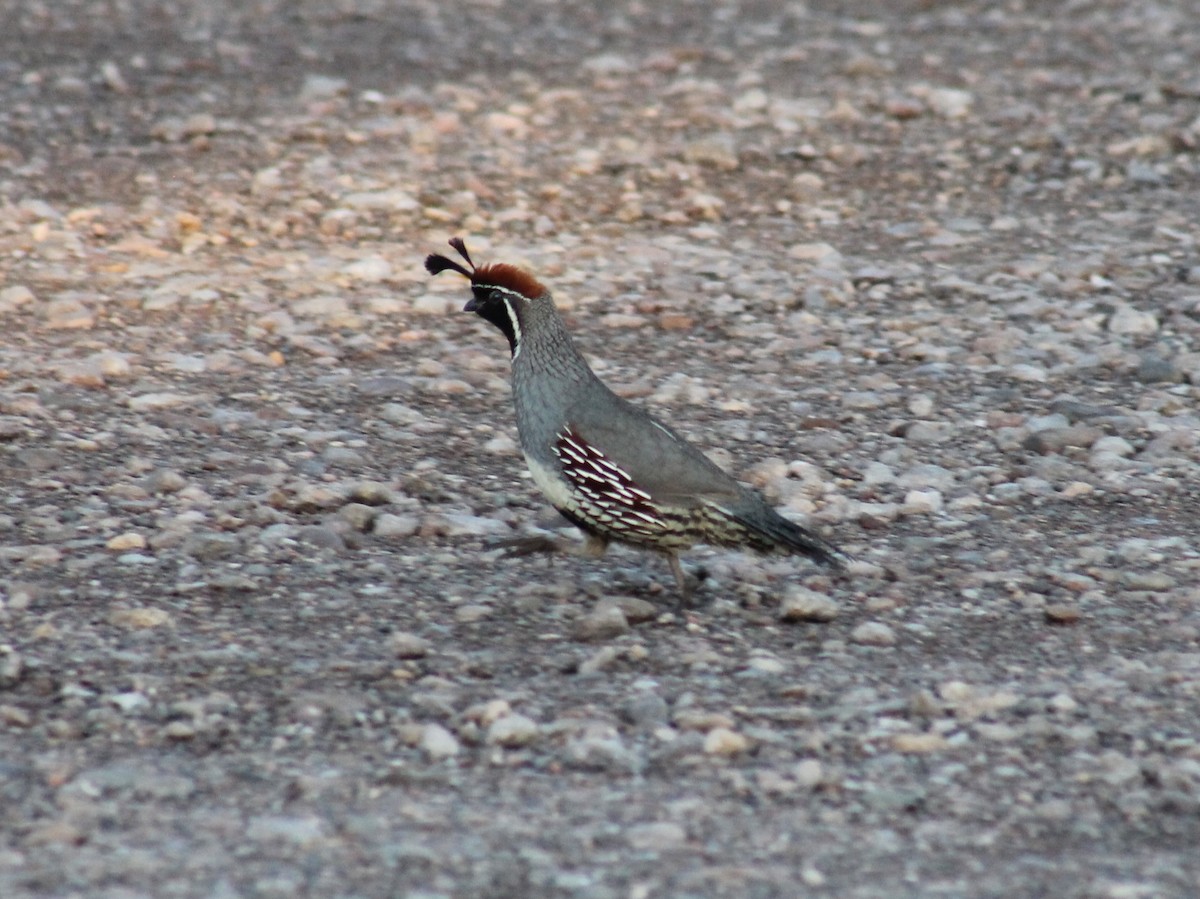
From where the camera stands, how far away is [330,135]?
35.2 ft

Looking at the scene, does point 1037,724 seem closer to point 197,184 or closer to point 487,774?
point 487,774

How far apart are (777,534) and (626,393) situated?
7.62 ft

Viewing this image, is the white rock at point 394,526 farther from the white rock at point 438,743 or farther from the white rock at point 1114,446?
the white rock at point 1114,446

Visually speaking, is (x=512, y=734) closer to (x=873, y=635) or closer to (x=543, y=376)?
(x=873, y=635)

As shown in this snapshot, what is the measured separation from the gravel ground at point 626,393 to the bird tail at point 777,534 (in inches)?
6.3

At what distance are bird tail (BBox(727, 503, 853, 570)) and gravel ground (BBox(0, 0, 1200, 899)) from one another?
16 centimetres

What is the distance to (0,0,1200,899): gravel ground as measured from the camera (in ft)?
15.0

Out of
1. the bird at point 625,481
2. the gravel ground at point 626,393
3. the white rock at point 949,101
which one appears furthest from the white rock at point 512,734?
the white rock at point 949,101

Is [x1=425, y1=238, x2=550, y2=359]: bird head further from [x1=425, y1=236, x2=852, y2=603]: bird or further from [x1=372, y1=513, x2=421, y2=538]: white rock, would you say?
[x1=372, y1=513, x2=421, y2=538]: white rock

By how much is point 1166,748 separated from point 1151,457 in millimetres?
2702

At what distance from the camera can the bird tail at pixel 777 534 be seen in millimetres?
5926

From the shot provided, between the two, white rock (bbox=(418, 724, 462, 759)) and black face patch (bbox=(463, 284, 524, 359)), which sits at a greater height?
black face patch (bbox=(463, 284, 524, 359))

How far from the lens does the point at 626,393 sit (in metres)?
8.14

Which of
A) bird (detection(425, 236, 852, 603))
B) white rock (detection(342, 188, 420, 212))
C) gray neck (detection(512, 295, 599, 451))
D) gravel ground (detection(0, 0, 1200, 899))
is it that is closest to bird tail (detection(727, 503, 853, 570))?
bird (detection(425, 236, 852, 603))
